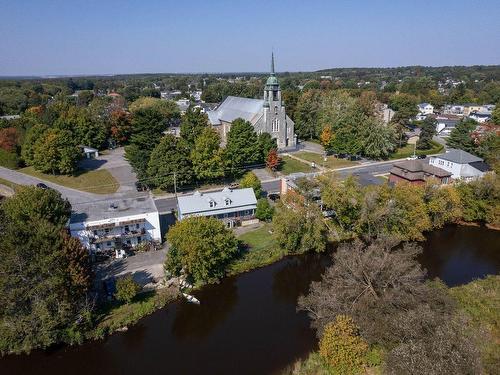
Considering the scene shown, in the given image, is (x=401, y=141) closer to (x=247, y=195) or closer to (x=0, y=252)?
(x=247, y=195)

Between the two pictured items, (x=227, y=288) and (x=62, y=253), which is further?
(x=227, y=288)

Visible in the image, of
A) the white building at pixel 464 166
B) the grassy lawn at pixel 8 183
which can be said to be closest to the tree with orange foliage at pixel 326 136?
the white building at pixel 464 166

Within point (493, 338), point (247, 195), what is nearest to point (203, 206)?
point (247, 195)

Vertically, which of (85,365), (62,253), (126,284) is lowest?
(85,365)

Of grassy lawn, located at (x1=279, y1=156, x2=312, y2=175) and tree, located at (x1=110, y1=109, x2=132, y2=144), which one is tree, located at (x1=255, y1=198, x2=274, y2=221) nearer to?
grassy lawn, located at (x1=279, y1=156, x2=312, y2=175)

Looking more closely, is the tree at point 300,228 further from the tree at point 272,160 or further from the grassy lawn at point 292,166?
the grassy lawn at point 292,166

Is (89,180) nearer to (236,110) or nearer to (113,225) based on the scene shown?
(113,225)
